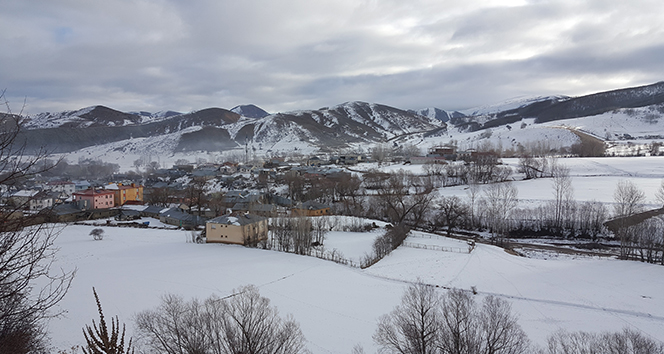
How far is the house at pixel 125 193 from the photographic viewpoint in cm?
5016

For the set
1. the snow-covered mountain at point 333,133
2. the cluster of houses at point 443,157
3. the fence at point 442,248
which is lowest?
the fence at point 442,248

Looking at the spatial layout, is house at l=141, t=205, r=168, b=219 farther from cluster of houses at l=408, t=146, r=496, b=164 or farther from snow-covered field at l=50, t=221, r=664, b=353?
cluster of houses at l=408, t=146, r=496, b=164

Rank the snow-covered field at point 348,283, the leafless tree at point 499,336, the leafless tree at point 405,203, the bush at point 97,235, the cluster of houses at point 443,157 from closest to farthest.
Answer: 1. the leafless tree at point 499,336
2. the snow-covered field at point 348,283
3. the bush at point 97,235
4. the leafless tree at point 405,203
5. the cluster of houses at point 443,157

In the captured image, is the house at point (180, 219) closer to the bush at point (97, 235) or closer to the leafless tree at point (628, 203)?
the bush at point (97, 235)

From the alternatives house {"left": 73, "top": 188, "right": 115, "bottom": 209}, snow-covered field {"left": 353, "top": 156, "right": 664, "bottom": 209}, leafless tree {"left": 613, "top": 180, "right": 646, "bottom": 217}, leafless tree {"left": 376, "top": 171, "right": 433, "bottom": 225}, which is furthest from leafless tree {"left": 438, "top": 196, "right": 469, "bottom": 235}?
house {"left": 73, "top": 188, "right": 115, "bottom": 209}

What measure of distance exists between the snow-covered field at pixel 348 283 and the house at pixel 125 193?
26.3 m

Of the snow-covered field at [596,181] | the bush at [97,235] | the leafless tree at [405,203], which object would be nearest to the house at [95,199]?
the bush at [97,235]

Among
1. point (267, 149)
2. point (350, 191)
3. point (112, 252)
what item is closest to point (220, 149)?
point (267, 149)

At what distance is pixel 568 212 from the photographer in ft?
113

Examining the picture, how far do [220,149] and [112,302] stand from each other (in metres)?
149

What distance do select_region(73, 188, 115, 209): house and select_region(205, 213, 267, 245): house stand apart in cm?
2672

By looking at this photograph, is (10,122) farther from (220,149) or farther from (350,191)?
(220,149)

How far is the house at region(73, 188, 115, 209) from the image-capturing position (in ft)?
140

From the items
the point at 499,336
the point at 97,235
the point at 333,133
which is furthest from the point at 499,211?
the point at 333,133
